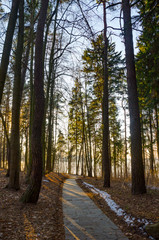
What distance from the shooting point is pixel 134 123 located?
7535 millimetres

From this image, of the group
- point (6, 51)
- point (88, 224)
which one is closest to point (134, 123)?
point (88, 224)

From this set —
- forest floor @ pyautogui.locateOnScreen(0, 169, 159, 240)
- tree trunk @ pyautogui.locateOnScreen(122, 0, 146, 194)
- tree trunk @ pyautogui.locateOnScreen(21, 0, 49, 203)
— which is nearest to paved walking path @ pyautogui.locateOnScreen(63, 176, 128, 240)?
forest floor @ pyautogui.locateOnScreen(0, 169, 159, 240)

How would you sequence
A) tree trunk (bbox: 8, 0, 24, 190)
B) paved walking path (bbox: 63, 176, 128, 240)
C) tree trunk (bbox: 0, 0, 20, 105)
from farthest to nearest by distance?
tree trunk (bbox: 8, 0, 24, 190) < tree trunk (bbox: 0, 0, 20, 105) < paved walking path (bbox: 63, 176, 128, 240)

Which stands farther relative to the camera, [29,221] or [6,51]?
[6,51]

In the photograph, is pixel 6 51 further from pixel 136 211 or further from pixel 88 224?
pixel 136 211

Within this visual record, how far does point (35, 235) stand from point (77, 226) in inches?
41.6

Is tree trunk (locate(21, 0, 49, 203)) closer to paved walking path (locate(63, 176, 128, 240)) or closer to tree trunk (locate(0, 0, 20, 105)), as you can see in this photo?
tree trunk (locate(0, 0, 20, 105))

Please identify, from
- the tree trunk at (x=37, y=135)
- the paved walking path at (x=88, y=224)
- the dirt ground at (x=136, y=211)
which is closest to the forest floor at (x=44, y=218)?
the dirt ground at (x=136, y=211)

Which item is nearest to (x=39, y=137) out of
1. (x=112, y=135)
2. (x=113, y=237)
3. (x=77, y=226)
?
(x=77, y=226)

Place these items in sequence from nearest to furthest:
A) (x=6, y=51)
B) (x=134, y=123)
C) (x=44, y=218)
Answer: (x=44, y=218)
(x=6, y=51)
(x=134, y=123)

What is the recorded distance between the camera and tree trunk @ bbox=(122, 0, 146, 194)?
7137 mm

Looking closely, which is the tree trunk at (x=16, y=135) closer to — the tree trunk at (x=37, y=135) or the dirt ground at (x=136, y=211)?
the tree trunk at (x=37, y=135)

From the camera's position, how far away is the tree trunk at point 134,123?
23.4 feet

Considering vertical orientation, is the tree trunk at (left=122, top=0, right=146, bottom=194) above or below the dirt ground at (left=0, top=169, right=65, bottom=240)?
above
